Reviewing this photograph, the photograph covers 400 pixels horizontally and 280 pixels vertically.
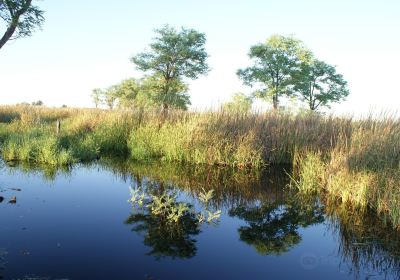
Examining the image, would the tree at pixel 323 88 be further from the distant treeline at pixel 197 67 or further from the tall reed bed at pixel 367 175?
the tall reed bed at pixel 367 175

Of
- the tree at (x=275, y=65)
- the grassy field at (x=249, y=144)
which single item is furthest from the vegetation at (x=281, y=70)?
the grassy field at (x=249, y=144)

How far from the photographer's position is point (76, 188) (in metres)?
7.84

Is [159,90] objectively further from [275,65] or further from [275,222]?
[275,222]

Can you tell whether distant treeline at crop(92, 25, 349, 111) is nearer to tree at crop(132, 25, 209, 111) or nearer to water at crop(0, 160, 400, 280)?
tree at crop(132, 25, 209, 111)

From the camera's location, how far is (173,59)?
39.1m

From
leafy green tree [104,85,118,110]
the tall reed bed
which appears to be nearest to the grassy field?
the tall reed bed

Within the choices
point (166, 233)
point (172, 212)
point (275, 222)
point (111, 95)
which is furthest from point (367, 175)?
point (111, 95)

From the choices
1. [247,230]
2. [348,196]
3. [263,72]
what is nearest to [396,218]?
[348,196]

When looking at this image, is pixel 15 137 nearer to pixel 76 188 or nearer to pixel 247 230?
pixel 76 188

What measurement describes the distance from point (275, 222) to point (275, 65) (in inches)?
1432

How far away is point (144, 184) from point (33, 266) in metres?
4.46

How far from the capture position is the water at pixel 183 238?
418 cm

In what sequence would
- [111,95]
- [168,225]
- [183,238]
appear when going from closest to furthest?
[183,238]
[168,225]
[111,95]

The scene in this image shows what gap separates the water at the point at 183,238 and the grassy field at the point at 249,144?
129 cm
